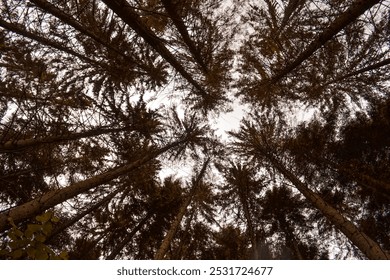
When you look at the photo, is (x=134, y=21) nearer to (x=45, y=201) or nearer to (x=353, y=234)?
(x=45, y=201)

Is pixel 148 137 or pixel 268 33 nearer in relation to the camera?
pixel 268 33

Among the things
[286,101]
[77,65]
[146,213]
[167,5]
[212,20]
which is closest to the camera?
[167,5]

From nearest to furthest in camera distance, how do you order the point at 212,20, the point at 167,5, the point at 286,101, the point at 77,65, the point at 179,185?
the point at 167,5 < the point at 212,20 < the point at 77,65 < the point at 286,101 < the point at 179,185

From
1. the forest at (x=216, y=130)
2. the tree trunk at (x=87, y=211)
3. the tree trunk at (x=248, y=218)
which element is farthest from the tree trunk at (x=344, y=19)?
the tree trunk at (x=87, y=211)

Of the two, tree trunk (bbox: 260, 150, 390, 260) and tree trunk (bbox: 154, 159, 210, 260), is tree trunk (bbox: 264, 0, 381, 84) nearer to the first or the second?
tree trunk (bbox: 260, 150, 390, 260)

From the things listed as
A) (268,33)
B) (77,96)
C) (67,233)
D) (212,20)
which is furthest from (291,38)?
(67,233)

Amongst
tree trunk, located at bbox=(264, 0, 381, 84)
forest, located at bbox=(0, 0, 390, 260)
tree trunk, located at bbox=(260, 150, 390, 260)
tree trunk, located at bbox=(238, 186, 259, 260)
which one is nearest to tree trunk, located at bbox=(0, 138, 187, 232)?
forest, located at bbox=(0, 0, 390, 260)

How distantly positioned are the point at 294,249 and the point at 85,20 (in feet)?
29.8

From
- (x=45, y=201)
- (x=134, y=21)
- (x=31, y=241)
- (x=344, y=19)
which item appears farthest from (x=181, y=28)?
(x=31, y=241)

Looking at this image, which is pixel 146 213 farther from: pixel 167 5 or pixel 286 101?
pixel 167 5

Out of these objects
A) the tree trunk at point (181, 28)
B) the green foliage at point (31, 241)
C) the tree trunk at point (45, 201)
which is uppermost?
the tree trunk at point (181, 28)

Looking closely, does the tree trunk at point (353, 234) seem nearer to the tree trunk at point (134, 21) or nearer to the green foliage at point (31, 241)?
the green foliage at point (31, 241)

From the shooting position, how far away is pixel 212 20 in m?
6.66

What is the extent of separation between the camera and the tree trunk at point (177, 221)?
612cm
